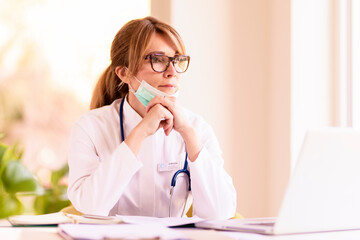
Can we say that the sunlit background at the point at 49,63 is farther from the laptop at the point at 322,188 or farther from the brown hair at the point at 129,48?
the laptop at the point at 322,188

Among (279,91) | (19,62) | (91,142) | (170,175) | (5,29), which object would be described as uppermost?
(5,29)

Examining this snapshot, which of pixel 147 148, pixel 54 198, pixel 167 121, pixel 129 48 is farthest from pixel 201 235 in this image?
pixel 54 198

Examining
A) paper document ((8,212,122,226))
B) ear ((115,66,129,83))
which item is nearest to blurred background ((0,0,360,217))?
ear ((115,66,129,83))

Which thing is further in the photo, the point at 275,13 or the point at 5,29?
the point at 5,29

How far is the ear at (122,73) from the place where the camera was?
6.65 ft

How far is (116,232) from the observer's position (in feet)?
3.47

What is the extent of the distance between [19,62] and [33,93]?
284mm

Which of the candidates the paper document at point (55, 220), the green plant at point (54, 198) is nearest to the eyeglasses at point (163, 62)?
the paper document at point (55, 220)

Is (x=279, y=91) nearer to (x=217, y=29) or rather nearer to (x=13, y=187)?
(x=217, y=29)

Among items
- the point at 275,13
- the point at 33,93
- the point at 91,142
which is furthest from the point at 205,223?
the point at 33,93

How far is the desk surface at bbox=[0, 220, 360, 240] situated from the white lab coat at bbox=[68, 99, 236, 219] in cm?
Answer: 53

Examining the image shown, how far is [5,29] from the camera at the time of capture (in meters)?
4.21

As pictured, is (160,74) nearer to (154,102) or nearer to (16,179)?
(154,102)

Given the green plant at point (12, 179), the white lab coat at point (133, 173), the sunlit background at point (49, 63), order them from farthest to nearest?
the sunlit background at point (49, 63) < the green plant at point (12, 179) < the white lab coat at point (133, 173)
